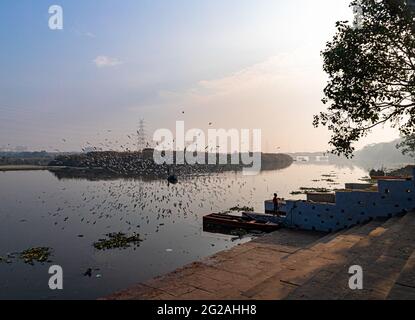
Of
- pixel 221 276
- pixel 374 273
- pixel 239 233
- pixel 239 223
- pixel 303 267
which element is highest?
pixel 374 273

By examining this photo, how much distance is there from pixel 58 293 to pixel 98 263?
168 inches

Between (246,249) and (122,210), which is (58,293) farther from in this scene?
(122,210)

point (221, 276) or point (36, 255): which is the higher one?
point (221, 276)

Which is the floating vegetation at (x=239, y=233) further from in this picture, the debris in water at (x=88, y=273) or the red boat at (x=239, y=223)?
the debris in water at (x=88, y=273)

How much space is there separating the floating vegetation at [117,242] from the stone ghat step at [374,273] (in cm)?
1574

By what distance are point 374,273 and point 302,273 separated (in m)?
2.64

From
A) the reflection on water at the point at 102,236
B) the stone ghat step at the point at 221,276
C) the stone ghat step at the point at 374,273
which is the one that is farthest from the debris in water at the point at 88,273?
the stone ghat step at the point at 374,273

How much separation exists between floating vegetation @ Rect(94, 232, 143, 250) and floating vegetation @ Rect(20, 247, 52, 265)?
3.19m

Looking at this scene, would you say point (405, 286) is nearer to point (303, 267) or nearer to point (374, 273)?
point (374, 273)

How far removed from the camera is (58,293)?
47.2 ft

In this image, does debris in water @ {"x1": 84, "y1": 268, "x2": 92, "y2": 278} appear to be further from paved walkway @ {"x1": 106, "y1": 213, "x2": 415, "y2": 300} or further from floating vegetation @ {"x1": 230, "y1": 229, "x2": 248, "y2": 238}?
floating vegetation @ {"x1": 230, "y1": 229, "x2": 248, "y2": 238}

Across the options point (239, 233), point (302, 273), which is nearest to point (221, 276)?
point (302, 273)

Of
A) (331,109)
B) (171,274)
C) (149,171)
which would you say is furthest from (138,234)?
(149,171)

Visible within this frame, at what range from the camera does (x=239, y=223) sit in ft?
82.3
